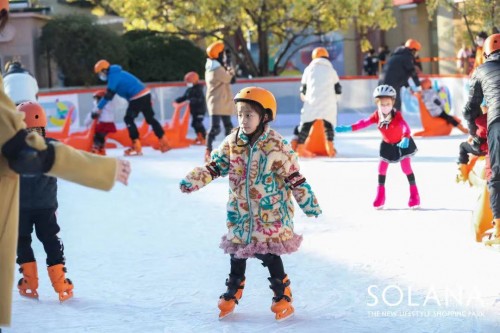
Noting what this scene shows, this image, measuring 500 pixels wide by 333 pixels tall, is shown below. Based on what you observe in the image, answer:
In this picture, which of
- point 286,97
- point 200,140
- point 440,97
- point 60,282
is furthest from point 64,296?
point 286,97

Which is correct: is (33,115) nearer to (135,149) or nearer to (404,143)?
(404,143)

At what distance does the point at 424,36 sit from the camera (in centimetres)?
3191

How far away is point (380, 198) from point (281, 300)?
3492 millimetres

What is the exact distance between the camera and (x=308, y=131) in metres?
13.0

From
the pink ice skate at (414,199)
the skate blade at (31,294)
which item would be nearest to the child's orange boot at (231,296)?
the skate blade at (31,294)

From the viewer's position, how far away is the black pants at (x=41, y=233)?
5.48 m

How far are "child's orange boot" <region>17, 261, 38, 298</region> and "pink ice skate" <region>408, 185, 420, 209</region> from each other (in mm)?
3608

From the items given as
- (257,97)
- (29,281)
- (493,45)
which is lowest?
(29,281)

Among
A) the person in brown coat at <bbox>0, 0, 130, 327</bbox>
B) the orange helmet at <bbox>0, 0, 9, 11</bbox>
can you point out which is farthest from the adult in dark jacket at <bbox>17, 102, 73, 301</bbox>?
the person in brown coat at <bbox>0, 0, 130, 327</bbox>

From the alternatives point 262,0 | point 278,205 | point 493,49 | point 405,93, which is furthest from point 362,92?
point 278,205

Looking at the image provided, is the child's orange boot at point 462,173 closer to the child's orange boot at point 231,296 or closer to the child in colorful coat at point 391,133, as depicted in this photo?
the child in colorful coat at point 391,133

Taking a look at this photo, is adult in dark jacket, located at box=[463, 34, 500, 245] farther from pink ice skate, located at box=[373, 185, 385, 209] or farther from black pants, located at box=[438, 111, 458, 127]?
black pants, located at box=[438, 111, 458, 127]

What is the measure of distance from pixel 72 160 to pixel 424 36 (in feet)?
96.7

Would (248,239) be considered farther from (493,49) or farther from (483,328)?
(493,49)
